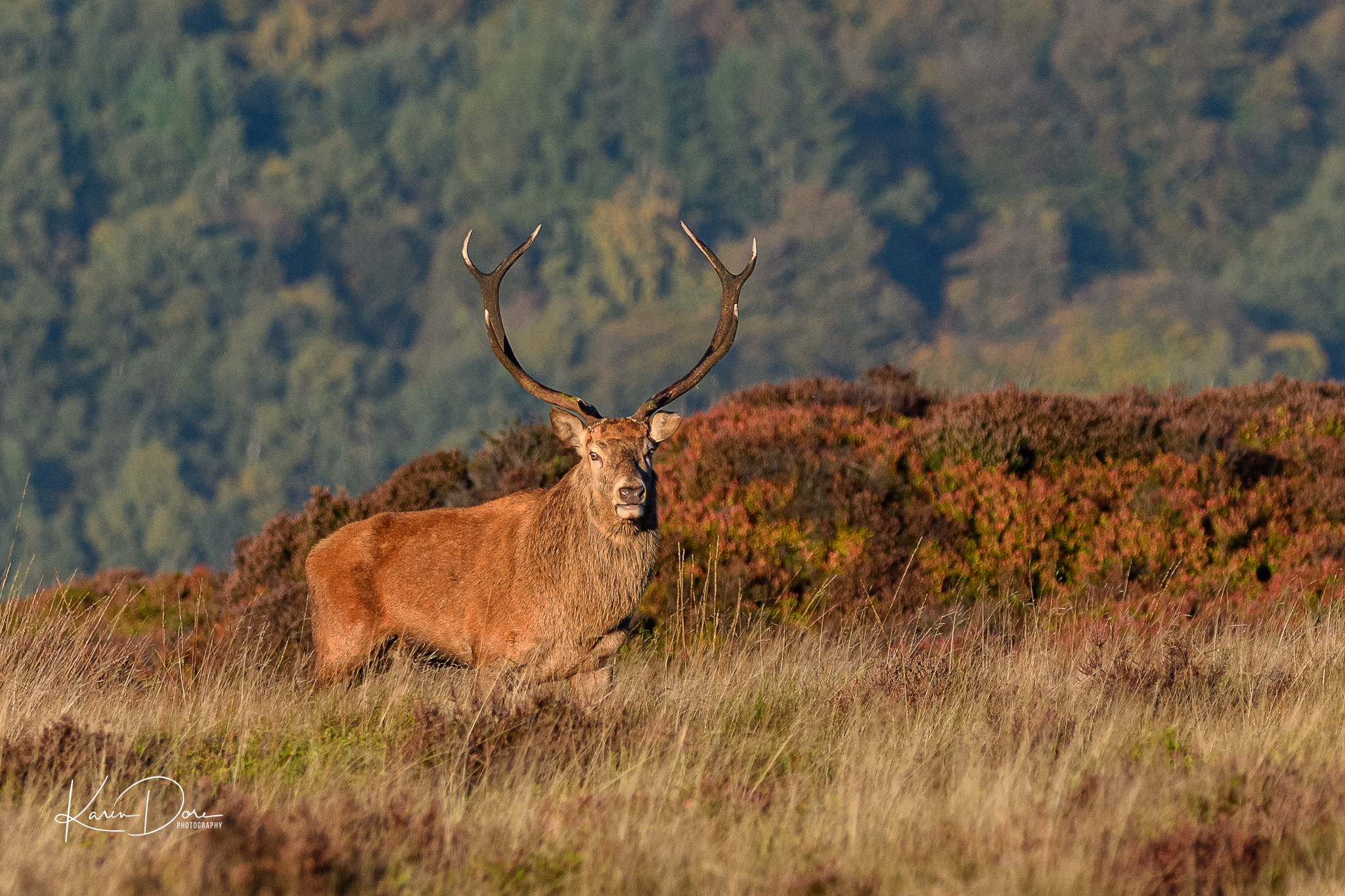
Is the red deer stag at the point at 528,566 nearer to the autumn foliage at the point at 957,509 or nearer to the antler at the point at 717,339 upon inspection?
the antler at the point at 717,339

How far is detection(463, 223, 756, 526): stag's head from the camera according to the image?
7.89m

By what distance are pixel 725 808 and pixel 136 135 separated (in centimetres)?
16914

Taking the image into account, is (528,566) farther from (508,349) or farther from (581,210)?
(581,210)

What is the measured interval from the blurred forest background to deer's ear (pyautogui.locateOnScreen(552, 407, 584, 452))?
331ft

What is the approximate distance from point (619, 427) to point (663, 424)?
12.7 inches

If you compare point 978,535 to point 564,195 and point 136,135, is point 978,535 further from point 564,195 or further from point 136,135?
point 136,135

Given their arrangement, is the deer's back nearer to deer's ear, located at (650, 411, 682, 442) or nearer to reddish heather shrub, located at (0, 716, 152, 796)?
deer's ear, located at (650, 411, 682, 442)

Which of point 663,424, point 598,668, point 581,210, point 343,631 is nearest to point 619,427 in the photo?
point 663,424

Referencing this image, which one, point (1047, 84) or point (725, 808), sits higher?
point (1047, 84)

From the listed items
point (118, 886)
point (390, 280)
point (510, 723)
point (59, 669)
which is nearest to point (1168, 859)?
point (510, 723)

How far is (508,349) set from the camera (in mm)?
9031

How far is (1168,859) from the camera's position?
17.5 ft

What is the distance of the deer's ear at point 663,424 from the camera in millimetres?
8219

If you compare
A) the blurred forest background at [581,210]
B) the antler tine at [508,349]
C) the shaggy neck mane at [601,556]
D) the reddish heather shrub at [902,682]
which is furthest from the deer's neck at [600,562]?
the blurred forest background at [581,210]
